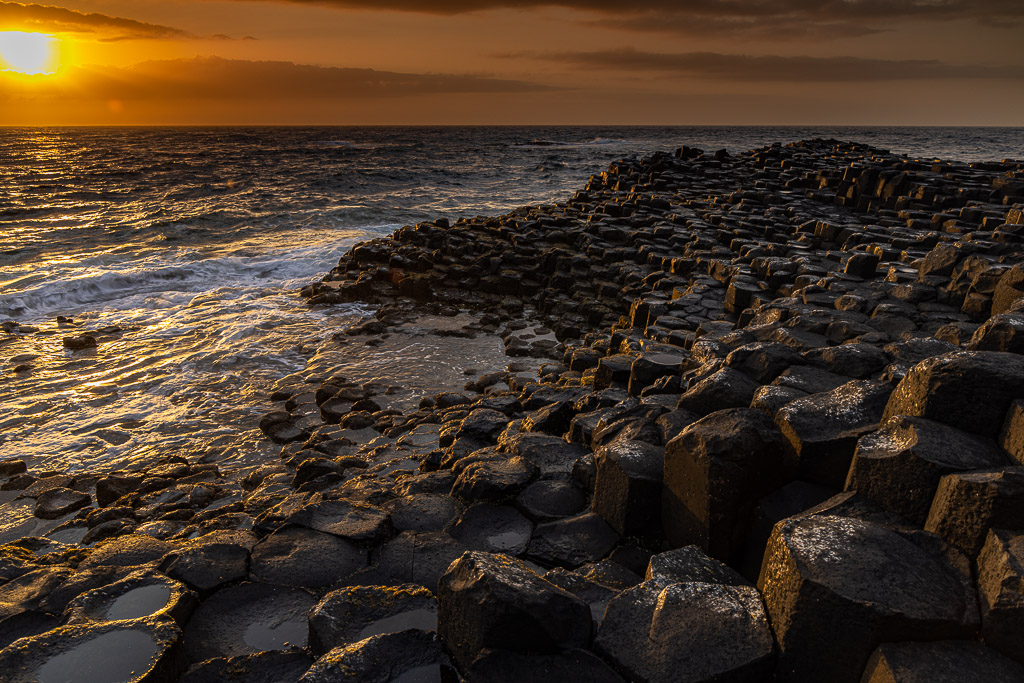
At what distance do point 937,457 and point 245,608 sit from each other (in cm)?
344

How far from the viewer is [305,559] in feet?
10.7

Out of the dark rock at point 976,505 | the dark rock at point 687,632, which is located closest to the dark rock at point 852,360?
the dark rock at point 976,505

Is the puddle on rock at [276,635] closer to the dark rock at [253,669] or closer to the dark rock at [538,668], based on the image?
the dark rock at [253,669]

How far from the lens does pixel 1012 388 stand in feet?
8.25

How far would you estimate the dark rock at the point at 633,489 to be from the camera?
3277mm

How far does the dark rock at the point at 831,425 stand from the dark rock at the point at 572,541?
1184 millimetres

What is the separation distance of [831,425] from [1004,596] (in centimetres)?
119

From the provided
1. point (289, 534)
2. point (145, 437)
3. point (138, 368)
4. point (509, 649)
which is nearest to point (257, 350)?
point (138, 368)

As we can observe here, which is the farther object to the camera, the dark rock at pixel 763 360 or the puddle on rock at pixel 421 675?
the dark rock at pixel 763 360

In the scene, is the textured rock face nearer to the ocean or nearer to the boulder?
the boulder

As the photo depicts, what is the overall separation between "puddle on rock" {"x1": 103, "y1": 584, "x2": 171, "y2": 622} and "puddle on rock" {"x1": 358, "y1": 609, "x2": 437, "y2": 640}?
44.5 inches

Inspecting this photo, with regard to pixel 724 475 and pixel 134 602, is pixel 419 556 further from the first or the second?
pixel 724 475

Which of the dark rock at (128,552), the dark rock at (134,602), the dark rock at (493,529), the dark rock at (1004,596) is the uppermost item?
the dark rock at (1004,596)

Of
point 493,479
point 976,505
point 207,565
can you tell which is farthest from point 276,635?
point 976,505
